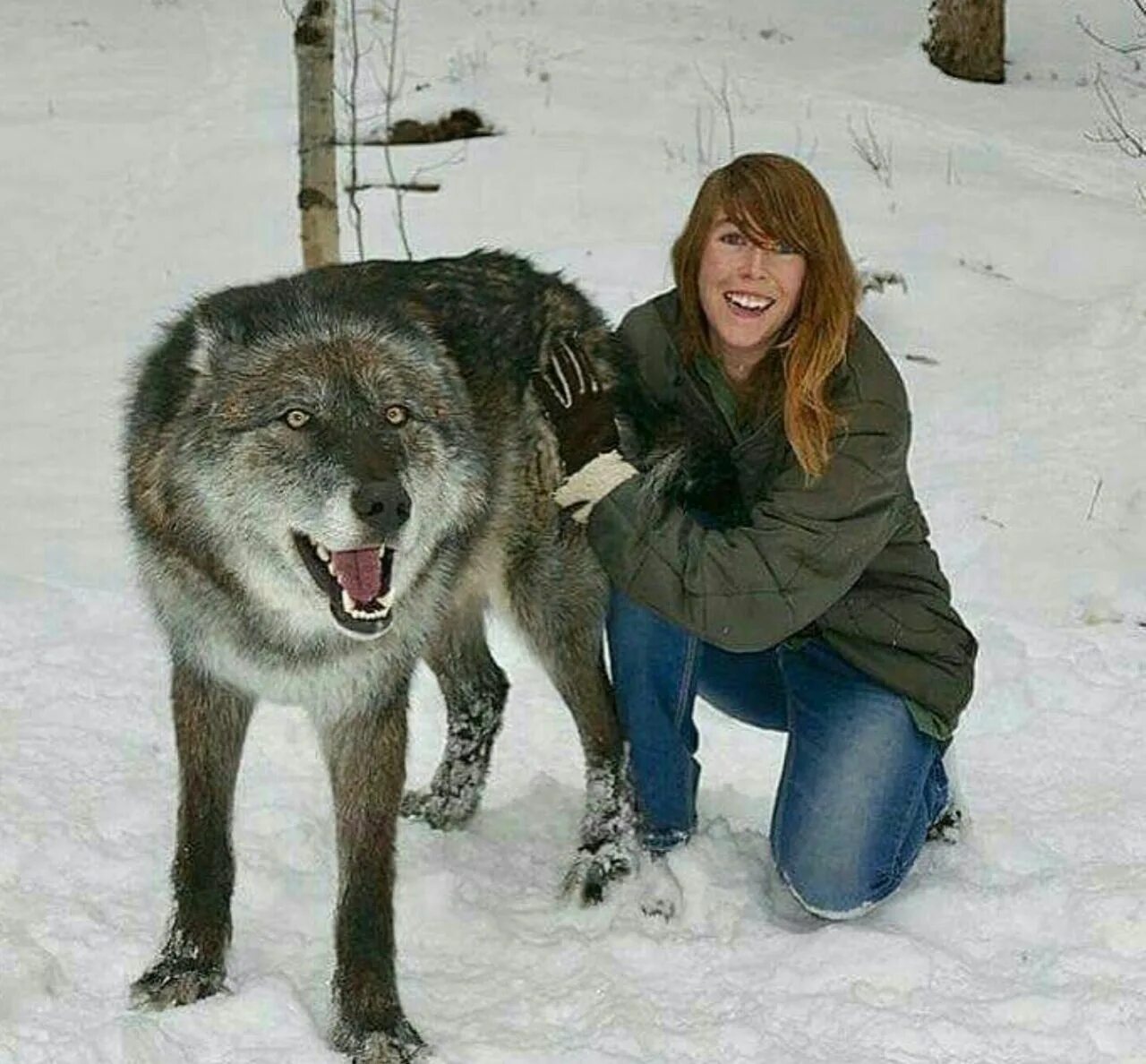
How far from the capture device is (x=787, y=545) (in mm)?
3406

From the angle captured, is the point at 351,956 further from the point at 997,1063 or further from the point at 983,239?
the point at 983,239

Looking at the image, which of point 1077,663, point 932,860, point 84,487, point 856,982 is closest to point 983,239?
point 1077,663

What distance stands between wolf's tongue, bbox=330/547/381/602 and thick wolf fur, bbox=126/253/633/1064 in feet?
0.09

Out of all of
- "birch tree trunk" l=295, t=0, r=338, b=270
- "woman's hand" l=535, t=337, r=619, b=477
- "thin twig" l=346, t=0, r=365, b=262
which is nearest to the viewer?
"woman's hand" l=535, t=337, r=619, b=477

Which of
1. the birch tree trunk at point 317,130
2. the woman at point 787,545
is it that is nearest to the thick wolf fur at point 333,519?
the woman at point 787,545

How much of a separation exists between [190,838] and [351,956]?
1.43 feet

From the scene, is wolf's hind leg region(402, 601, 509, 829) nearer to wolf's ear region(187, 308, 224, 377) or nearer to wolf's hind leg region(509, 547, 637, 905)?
wolf's hind leg region(509, 547, 637, 905)

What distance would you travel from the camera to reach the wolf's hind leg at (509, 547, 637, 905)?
386cm

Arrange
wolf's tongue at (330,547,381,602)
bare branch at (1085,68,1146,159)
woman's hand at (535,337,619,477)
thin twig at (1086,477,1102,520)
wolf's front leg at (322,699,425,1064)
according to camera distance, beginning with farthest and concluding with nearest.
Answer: bare branch at (1085,68,1146,159)
thin twig at (1086,477,1102,520)
woman's hand at (535,337,619,477)
wolf's front leg at (322,699,425,1064)
wolf's tongue at (330,547,381,602)

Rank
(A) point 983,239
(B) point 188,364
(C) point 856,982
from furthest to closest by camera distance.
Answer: (A) point 983,239
(C) point 856,982
(B) point 188,364

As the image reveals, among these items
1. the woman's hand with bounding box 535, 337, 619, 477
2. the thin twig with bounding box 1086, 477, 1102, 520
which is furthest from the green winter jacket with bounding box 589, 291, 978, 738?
the thin twig with bounding box 1086, 477, 1102, 520

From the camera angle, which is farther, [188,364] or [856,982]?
[856,982]

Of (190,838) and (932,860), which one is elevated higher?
(190,838)

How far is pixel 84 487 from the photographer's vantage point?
22.0 feet
